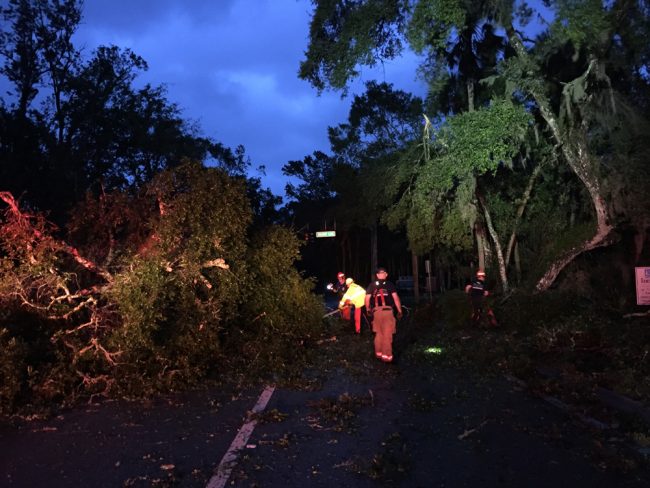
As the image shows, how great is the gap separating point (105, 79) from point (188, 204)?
22.9m

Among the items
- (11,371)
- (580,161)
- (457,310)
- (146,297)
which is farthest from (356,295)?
(11,371)

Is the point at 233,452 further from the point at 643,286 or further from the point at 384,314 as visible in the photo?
the point at 643,286

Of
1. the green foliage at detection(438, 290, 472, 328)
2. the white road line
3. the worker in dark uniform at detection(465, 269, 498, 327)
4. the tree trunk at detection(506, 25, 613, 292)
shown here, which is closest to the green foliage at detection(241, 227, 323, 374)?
the white road line

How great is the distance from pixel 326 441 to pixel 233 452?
3.05 ft

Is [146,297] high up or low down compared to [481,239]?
down

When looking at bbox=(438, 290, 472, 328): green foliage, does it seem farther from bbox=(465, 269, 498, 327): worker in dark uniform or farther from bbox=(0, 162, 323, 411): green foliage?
bbox=(0, 162, 323, 411): green foliage

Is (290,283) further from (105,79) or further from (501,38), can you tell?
(105,79)

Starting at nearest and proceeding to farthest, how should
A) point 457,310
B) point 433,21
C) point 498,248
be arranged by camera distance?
point 433,21, point 457,310, point 498,248

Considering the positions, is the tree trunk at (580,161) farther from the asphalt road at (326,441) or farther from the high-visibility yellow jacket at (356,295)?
the asphalt road at (326,441)

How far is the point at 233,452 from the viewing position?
5.64 meters

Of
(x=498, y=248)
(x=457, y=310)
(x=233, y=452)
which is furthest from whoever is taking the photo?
(x=498, y=248)

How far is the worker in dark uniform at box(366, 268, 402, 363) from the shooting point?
10.8 meters

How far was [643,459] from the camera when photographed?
5.33 meters

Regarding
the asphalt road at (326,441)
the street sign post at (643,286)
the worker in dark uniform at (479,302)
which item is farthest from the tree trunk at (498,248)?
the asphalt road at (326,441)
